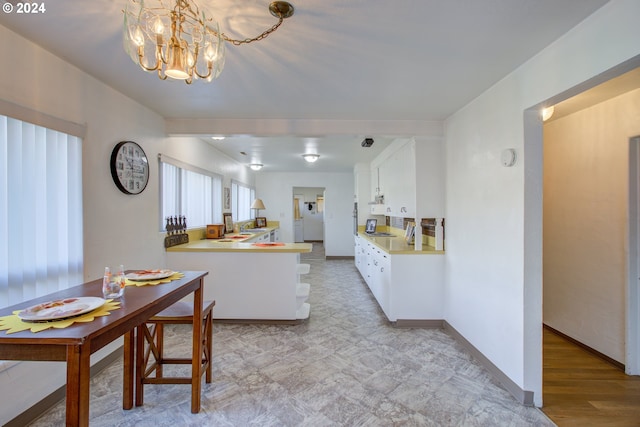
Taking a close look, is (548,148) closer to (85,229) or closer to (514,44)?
(514,44)

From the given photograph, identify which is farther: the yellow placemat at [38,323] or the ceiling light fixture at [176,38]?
the ceiling light fixture at [176,38]

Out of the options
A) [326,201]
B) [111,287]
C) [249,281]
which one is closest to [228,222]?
[249,281]

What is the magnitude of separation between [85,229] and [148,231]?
82cm

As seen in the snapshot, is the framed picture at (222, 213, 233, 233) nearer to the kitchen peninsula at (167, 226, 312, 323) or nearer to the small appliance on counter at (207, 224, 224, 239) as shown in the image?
the small appliance on counter at (207, 224, 224, 239)

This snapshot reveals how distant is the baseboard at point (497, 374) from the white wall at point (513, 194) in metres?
0.03

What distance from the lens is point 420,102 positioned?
8.91 ft

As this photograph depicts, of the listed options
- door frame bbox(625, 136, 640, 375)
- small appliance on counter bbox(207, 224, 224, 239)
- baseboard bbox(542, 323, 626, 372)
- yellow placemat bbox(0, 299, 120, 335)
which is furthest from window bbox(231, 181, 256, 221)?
door frame bbox(625, 136, 640, 375)

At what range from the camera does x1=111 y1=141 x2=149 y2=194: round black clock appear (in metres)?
2.52

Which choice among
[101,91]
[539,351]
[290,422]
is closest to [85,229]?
[101,91]

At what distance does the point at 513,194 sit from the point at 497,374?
1.42m

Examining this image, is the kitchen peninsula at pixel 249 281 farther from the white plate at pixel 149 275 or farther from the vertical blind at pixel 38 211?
the white plate at pixel 149 275

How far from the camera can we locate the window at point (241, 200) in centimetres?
612

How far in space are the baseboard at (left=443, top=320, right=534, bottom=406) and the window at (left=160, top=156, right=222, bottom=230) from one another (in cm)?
345

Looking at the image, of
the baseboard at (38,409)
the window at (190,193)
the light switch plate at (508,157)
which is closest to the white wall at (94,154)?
the baseboard at (38,409)
